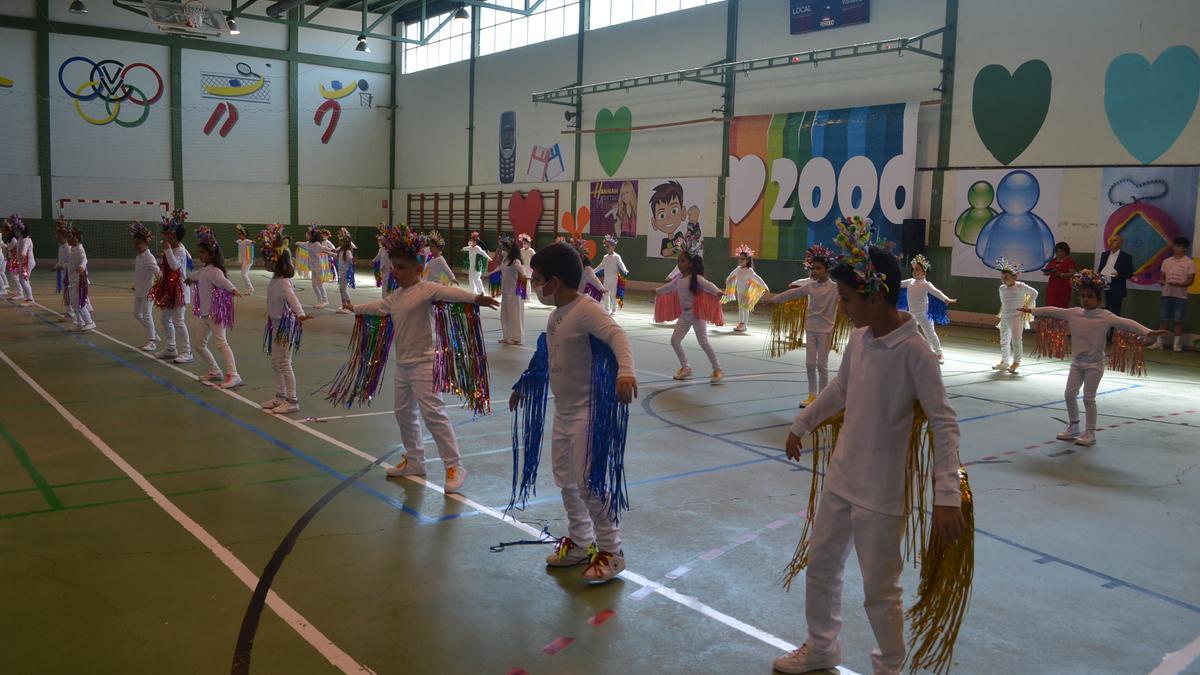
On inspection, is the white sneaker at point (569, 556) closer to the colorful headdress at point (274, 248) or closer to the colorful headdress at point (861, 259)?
the colorful headdress at point (861, 259)

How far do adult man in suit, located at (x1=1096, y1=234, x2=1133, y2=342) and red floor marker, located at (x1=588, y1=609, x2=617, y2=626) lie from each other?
44.1 ft

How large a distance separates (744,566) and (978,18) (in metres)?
16.5

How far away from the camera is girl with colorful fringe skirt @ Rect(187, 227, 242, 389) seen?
30.4 feet

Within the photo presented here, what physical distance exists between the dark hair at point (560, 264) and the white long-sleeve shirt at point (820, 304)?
177 inches

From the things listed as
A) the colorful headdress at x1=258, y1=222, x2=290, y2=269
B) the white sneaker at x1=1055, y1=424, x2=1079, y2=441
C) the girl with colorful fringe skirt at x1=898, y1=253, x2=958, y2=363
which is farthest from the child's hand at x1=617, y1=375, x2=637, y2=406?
the girl with colorful fringe skirt at x1=898, y1=253, x2=958, y2=363

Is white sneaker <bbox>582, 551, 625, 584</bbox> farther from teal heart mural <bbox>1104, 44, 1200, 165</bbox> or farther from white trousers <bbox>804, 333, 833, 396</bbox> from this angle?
teal heart mural <bbox>1104, 44, 1200, 165</bbox>

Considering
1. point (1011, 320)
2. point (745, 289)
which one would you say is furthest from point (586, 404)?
point (745, 289)

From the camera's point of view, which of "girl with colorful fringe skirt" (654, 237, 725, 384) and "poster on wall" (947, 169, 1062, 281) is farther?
"poster on wall" (947, 169, 1062, 281)

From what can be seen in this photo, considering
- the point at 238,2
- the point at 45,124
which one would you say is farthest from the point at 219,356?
the point at 238,2

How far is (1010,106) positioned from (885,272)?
53.3 feet

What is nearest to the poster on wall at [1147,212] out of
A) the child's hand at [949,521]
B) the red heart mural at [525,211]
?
the child's hand at [949,521]

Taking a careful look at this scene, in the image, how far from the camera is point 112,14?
2873 cm

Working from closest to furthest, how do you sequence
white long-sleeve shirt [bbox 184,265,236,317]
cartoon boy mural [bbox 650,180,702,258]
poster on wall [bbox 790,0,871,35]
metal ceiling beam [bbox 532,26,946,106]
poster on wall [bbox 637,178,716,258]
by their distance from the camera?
white long-sleeve shirt [bbox 184,265,236,317]
metal ceiling beam [bbox 532,26,946,106]
poster on wall [bbox 790,0,871,35]
poster on wall [bbox 637,178,716,258]
cartoon boy mural [bbox 650,180,702,258]

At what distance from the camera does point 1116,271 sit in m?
14.8
